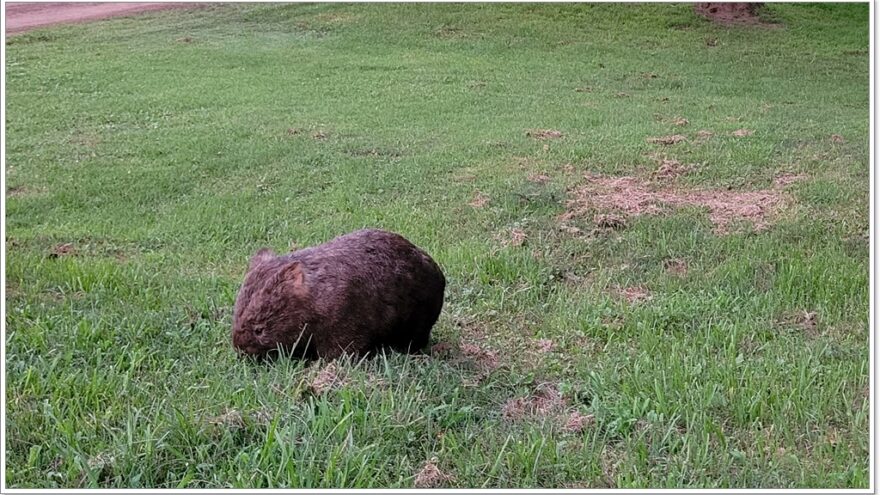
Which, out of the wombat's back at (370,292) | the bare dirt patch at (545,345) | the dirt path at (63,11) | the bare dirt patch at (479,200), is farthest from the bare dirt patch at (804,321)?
the dirt path at (63,11)

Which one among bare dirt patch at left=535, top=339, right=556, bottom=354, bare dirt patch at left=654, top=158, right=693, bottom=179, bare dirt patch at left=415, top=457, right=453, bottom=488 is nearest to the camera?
bare dirt patch at left=415, top=457, right=453, bottom=488

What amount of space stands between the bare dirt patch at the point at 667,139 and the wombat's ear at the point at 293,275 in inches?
267

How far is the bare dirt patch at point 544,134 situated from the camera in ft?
34.3

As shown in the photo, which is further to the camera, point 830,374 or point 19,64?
point 19,64

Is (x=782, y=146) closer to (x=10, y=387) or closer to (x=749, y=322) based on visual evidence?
(x=749, y=322)

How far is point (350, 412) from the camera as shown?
3.21m

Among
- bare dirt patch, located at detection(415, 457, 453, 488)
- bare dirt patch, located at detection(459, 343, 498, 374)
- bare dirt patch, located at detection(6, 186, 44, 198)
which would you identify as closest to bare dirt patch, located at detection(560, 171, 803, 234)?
bare dirt patch, located at detection(459, 343, 498, 374)

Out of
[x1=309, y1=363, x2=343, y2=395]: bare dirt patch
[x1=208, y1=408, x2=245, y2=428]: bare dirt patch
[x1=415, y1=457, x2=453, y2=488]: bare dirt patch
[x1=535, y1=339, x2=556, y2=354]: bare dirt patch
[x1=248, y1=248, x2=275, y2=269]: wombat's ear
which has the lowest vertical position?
[x1=535, y1=339, x2=556, y2=354]: bare dirt patch

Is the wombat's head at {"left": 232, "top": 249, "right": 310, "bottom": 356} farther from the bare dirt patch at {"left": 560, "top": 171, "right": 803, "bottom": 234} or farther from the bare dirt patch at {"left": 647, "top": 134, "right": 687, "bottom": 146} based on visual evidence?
the bare dirt patch at {"left": 647, "top": 134, "right": 687, "bottom": 146}

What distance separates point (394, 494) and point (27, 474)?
1269mm

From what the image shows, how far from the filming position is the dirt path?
2130cm

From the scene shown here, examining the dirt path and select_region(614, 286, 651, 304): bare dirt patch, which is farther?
the dirt path

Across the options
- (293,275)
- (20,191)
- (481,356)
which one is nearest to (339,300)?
(293,275)

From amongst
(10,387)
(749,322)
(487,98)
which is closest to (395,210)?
(749,322)
